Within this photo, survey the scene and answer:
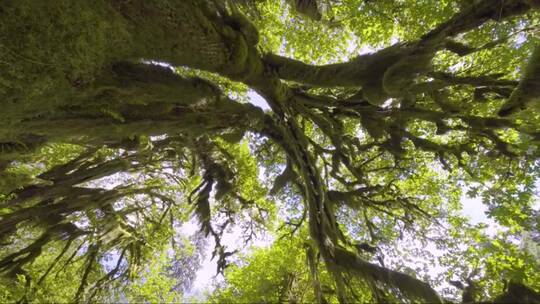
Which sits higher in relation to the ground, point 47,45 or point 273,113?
point 273,113

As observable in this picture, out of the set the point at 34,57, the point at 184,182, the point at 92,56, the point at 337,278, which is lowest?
the point at 337,278

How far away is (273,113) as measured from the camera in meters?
7.15

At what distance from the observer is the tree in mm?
3746

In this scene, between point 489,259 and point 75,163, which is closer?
point 489,259

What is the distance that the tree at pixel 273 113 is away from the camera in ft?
12.3

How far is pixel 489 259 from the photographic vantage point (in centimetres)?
675

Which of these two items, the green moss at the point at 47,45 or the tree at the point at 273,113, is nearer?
the green moss at the point at 47,45

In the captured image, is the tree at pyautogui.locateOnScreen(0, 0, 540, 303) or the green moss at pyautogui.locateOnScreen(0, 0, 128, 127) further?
the tree at pyautogui.locateOnScreen(0, 0, 540, 303)

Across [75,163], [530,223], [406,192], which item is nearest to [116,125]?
[75,163]

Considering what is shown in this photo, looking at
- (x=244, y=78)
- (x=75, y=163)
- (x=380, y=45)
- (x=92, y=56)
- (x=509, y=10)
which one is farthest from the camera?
(x=380, y=45)

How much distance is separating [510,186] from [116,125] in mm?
8713

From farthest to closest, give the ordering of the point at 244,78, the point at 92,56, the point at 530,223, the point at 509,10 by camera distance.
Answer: the point at 530,223 → the point at 244,78 → the point at 509,10 → the point at 92,56

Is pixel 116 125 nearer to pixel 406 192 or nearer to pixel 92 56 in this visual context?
pixel 92 56

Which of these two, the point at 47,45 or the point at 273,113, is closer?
the point at 47,45
